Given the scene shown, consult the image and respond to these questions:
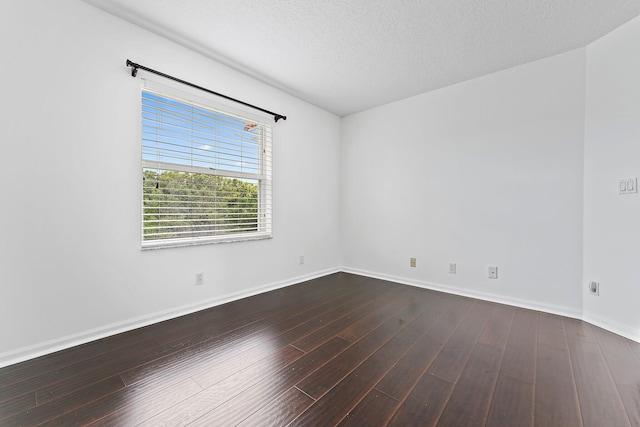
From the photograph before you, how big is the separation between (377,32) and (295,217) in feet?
7.28

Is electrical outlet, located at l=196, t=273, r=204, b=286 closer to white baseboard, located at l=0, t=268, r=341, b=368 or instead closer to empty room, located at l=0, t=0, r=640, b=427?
empty room, located at l=0, t=0, r=640, b=427

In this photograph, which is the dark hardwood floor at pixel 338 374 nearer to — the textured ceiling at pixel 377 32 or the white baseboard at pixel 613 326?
the white baseboard at pixel 613 326

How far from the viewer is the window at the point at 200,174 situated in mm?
2279

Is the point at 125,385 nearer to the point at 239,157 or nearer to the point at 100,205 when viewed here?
the point at 100,205

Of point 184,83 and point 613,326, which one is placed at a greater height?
point 184,83

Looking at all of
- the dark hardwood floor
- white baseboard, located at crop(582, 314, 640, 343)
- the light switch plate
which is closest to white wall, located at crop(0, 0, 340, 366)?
the dark hardwood floor

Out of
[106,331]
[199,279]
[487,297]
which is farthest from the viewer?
[487,297]

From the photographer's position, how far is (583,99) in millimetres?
2355

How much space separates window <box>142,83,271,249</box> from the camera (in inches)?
89.7

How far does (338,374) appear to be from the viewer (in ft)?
5.11

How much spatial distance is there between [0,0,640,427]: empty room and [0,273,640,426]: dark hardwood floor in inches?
0.6

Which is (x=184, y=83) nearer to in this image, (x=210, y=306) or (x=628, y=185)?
(x=210, y=306)

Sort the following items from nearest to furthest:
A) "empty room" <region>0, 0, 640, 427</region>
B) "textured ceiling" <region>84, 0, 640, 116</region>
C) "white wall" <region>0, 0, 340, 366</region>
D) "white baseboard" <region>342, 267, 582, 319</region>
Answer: "empty room" <region>0, 0, 640, 427</region>
"white wall" <region>0, 0, 340, 366</region>
"textured ceiling" <region>84, 0, 640, 116</region>
"white baseboard" <region>342, 267, 582, 319</region>

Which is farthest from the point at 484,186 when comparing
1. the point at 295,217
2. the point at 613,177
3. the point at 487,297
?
the point at 295,217
